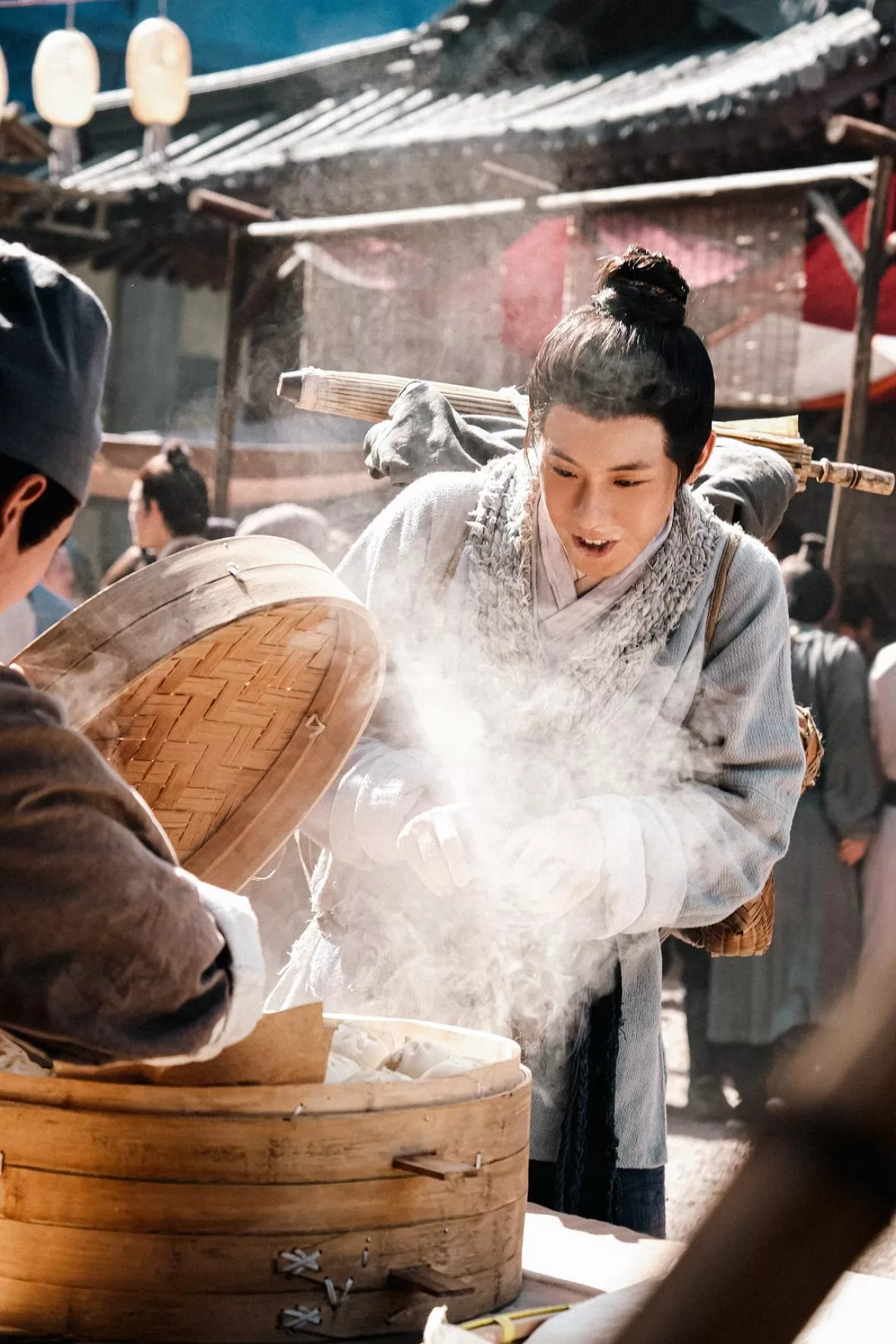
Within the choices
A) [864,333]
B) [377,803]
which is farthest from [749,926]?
[864,333]

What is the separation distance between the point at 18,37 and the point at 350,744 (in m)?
19.3

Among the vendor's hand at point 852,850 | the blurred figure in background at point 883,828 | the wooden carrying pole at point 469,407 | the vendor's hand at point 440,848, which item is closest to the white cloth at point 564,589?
the vendor's hand at point 440,848

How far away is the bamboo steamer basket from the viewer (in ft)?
4.82

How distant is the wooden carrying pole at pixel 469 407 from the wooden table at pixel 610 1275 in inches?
60.9

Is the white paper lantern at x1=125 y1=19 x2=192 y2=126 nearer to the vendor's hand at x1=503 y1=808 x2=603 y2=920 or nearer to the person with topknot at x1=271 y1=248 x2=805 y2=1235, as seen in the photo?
the person with topknot at x1=271 y1=248 x2=805 y2=1235

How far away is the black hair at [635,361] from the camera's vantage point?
2234mm

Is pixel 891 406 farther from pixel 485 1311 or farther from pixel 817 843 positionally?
pixel 485 1311

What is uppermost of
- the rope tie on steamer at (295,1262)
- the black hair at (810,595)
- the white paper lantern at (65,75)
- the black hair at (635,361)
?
the white paper lantern at (65,75)

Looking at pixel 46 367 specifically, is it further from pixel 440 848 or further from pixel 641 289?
pixel 641 289

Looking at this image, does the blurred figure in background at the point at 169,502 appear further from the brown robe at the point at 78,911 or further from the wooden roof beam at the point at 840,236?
the brown robe at the point at 78,911

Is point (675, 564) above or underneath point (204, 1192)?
above

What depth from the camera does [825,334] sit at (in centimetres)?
792

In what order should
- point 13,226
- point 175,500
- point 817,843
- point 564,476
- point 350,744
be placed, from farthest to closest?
point 13,226 < point 817,843 < point 175,500 < point 564,476 < point 350,744

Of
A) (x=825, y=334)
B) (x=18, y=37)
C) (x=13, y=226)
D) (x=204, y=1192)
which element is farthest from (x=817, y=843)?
(x=18, y=37)
